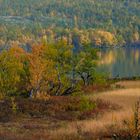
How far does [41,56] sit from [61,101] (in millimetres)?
12910

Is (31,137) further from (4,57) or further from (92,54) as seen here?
(92,54)

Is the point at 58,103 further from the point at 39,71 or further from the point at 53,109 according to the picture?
the point at 39,71

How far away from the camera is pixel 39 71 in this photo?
4459cm

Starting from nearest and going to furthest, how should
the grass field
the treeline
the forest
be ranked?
the grass field < the forest < the treeline

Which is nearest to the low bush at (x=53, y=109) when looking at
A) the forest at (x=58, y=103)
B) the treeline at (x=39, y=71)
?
the forest at (x=58, y=103)

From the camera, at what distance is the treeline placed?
44781mm

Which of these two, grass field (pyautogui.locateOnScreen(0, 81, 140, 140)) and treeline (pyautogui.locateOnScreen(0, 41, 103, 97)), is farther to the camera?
treeline (pyautogui.locateOnScreen(0, 41, 103, 97))

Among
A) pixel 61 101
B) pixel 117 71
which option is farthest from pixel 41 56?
pixel 117 71

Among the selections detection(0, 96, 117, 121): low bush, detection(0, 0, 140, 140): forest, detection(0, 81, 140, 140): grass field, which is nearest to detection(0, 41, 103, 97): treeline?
detection(0, 0, 140, 140): forest

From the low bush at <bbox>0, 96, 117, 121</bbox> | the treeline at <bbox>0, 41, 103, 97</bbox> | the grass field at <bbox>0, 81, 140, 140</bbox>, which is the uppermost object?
the grass field at <bbox>0, 81, 140, 140</bbox>

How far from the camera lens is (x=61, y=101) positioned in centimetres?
3562

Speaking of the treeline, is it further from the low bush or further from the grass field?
the grass field

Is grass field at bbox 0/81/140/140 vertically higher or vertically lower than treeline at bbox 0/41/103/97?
higher

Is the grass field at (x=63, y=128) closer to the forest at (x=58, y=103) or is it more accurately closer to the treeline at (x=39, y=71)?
the forest at (x=58, y=103)
